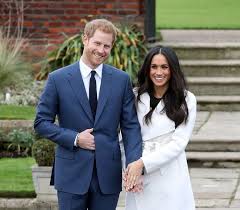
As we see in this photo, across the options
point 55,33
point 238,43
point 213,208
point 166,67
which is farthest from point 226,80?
point 166,67

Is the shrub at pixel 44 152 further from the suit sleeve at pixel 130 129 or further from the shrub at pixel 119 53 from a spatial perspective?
the shrub at pixel 119 53

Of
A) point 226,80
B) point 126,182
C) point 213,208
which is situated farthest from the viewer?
point 226,80

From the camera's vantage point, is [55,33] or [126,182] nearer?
[126,182]

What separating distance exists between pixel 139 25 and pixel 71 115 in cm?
725

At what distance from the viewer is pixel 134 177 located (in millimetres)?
5340

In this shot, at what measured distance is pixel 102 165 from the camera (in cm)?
544

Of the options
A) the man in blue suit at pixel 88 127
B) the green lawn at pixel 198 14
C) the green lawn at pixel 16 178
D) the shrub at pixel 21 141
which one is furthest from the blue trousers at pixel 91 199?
the green lawn at pixel 198 14

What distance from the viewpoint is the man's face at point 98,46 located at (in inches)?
210

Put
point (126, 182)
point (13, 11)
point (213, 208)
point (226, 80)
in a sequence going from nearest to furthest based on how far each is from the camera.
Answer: point (126, 182) < point (213, 208) < point (226, 80) < point (13, 11)

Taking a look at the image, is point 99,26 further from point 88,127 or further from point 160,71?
point 88,127

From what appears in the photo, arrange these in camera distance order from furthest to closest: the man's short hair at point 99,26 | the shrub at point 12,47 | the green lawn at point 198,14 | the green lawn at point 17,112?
the green lawn at point 198,14 < the shrub at point 12,47 < the green lawn at point 17,112 < the man's short hair at point 99,26

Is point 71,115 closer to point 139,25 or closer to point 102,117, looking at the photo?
point 102,117

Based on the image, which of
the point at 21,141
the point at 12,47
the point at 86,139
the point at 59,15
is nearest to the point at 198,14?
the point at 59,15

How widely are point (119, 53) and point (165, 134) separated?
6255 millimetres
